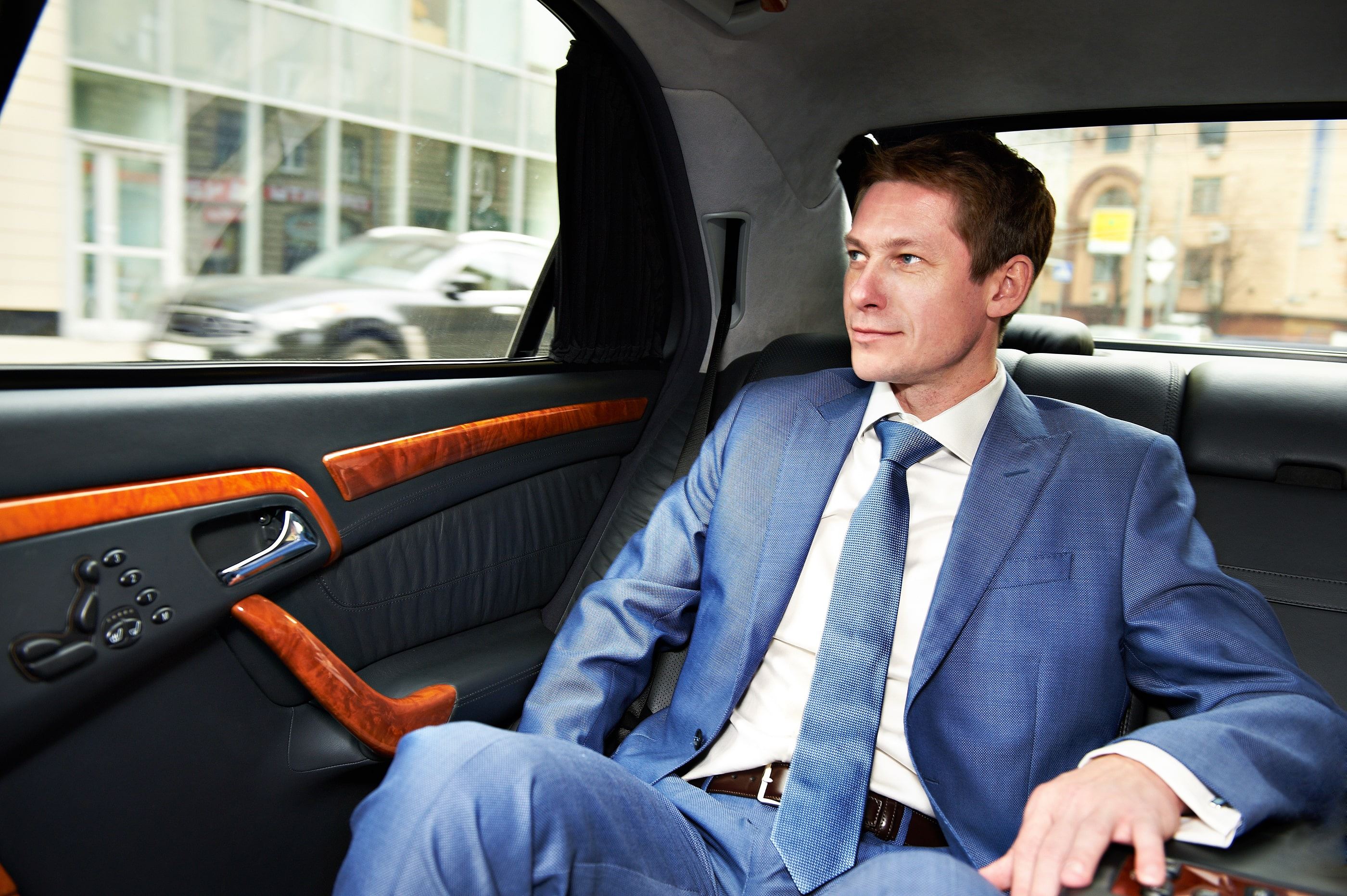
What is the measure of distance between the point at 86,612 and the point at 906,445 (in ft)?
3.61

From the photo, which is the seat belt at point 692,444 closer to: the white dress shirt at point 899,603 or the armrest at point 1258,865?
the white dress shirt at point 899,603

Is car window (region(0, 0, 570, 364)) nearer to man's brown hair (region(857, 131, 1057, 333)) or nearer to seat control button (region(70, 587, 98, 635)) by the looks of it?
seat control button (region(70, 587, 98, 635))

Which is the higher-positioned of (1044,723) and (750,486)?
(750,486)

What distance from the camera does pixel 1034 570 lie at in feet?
4.16

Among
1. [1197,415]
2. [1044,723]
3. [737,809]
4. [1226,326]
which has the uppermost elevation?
[1226,326]

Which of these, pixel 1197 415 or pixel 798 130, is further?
pixel 798 130

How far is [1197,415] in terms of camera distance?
164cm

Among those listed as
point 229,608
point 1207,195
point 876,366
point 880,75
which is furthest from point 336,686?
point 1207,195

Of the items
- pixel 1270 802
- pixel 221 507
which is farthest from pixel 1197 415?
pixel 221 507

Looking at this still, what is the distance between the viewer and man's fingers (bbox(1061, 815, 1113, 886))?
0.83 m

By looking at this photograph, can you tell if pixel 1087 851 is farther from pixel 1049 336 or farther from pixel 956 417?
pixel 1049 336

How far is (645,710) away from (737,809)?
35 cm

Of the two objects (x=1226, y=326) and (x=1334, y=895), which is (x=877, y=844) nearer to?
(x=1334, y=895)

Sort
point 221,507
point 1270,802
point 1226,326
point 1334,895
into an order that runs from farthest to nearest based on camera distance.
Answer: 1. point 1226,326
2. point 221,507
3. point 1270,802
4. point 1334,895
